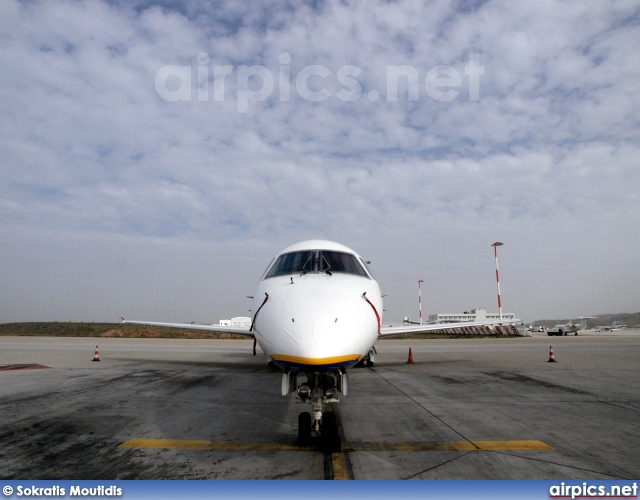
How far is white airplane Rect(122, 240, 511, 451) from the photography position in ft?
13.2

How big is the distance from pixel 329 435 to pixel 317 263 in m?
2.45

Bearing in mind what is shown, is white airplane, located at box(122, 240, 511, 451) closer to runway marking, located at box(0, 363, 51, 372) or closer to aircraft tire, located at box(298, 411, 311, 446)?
aircraft tire, located at box(298, 411, 311, 446)

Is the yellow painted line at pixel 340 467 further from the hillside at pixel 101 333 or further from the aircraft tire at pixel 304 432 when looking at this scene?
the hillside at pixel 101 333

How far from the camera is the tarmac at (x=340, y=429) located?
4.10 meters

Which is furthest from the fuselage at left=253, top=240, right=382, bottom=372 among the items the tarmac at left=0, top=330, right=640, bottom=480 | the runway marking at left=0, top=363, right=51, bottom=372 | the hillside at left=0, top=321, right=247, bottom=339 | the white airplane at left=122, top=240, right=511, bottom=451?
the hillside at left=0, top=321, right=247, bottom=339

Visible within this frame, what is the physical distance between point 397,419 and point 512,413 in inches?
87.5

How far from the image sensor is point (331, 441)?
475cm

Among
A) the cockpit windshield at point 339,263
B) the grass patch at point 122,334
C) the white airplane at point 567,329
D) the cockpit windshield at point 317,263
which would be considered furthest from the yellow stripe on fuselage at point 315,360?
the white airplane at point 567,329

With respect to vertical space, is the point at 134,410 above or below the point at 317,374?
below

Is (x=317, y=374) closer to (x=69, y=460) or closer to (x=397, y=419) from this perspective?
(x=397, y=419)

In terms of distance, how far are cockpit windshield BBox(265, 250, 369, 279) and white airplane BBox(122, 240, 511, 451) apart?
19 mm

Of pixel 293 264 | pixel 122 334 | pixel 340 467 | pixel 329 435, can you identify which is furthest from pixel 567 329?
pixel 122 334

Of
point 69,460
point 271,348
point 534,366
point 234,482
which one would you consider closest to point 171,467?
point 234,482

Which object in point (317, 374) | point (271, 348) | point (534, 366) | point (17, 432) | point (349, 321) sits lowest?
point (534, 366)
